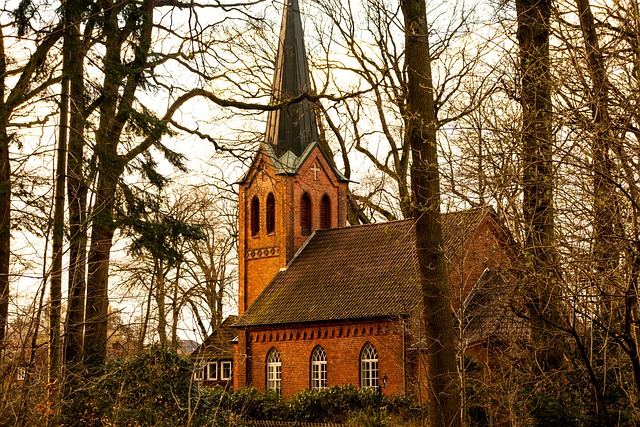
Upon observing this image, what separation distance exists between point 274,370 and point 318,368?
7.37ft

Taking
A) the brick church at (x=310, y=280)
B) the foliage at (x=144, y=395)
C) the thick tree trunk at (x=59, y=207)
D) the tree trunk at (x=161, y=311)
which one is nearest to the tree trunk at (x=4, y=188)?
the thick tree trunk at (x=59, y=207)

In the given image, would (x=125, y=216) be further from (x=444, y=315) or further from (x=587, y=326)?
(x=587, y=326)

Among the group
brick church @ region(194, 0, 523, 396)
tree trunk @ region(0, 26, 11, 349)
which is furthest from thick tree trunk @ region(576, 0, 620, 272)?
brick church @ region(194, 0, 523, 396)

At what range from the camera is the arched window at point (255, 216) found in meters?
40.5

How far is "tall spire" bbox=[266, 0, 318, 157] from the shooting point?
39.4 m

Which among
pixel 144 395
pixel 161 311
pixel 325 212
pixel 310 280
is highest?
pixel 325 212

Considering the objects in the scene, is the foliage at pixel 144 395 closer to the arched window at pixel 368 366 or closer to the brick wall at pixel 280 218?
the arched window at pixel 368 366

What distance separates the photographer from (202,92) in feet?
67.8

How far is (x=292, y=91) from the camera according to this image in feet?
129

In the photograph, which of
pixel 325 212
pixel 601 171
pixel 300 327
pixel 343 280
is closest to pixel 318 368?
pixel 300 327

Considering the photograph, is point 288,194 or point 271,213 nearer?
point 288,194

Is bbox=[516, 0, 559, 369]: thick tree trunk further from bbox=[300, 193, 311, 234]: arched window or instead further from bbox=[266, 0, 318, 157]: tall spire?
bbox=[300, 193, 311, 234]: arched window

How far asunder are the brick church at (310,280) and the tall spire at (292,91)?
0.05m

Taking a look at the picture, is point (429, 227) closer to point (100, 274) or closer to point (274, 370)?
point (100, 274)
